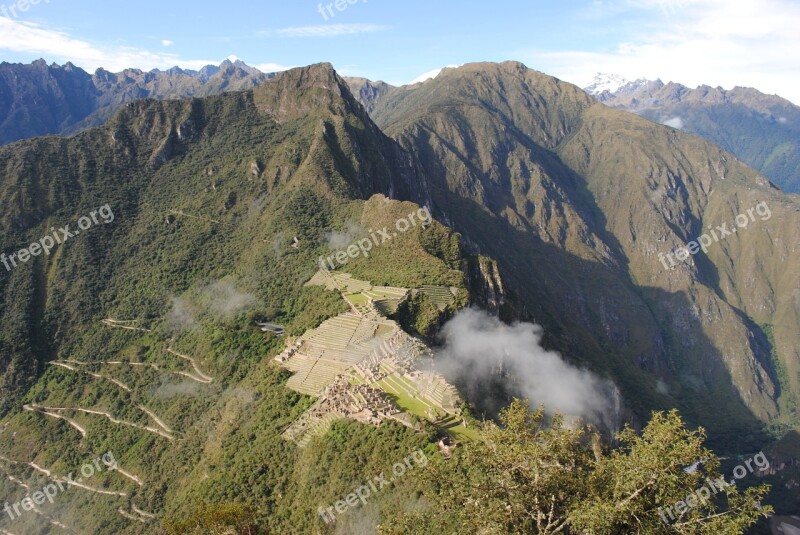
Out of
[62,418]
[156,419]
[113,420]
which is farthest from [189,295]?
[156,419]

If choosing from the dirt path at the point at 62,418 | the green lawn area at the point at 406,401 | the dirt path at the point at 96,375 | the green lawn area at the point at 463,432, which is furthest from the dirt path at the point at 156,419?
the green lawn area at the point at 463,432

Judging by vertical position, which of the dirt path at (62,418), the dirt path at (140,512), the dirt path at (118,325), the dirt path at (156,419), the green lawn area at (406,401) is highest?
the green lawn area at (406,401)

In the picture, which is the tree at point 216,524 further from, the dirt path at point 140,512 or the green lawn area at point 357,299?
the green lawn area at point 357,299

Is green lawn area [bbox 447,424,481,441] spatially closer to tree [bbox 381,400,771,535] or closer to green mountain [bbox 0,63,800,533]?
green mountain [bbox 0,63,800,533]

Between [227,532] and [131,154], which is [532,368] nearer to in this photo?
[227,532]

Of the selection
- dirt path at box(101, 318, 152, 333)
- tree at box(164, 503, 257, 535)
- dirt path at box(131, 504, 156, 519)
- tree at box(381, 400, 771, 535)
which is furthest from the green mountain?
tree at box(381, 400, 771, 535)

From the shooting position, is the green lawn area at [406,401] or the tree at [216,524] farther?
the green lawn area at [406,401]

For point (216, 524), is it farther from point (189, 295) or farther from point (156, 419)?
point (189, 295)
